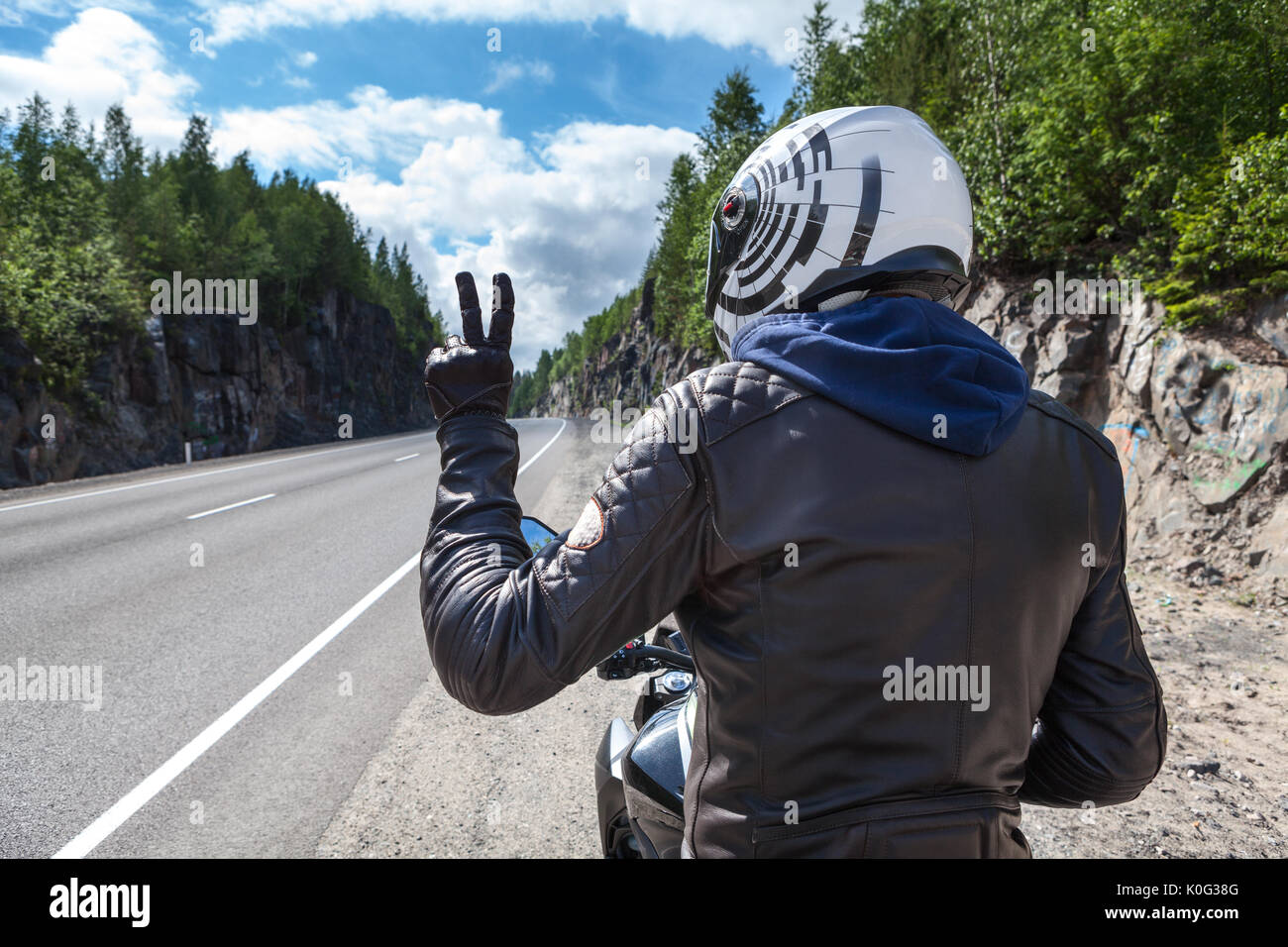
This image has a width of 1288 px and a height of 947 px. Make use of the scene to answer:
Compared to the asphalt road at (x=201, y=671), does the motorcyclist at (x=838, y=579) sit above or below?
above

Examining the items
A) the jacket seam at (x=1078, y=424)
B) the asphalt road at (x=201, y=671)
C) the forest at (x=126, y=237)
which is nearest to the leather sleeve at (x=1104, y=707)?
the jacket seam at (x=1078, y=424)

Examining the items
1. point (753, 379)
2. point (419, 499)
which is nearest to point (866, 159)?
point (753, 379)

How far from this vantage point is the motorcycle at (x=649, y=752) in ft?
5.15

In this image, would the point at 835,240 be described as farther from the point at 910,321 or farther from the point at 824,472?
the point at 824,472

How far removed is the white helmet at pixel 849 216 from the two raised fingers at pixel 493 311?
51 centimetres

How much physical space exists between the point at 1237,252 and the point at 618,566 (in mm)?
8345

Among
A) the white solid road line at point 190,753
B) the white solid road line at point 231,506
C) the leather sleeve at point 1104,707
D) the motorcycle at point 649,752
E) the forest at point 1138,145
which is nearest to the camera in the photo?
the leather sleeve at point 1104,707

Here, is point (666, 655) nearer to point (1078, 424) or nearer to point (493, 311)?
point (493, 311)

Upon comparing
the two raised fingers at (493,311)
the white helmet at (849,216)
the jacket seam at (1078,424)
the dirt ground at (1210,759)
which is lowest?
the dirt ground at (1210,759)

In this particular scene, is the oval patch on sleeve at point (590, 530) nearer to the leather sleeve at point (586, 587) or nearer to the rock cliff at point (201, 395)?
the leather sleeve at point (586, 587)

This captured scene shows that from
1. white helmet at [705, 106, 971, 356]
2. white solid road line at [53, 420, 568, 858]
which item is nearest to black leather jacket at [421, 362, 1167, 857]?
white helmet at [705, 106, 971, 356]

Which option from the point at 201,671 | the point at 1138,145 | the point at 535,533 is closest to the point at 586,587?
the point at 535,533

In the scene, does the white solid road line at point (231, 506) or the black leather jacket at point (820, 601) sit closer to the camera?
the black leather jacket at point (820, 601)

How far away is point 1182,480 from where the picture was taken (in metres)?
7.22
